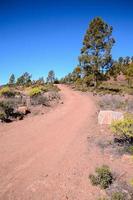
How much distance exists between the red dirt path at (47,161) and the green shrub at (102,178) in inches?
9.7

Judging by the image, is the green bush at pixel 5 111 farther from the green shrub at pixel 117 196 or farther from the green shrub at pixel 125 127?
the green shrub at pixel 117 196

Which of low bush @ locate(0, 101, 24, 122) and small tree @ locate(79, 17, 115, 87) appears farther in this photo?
small tree @ locate(79, 17, 115, 87)

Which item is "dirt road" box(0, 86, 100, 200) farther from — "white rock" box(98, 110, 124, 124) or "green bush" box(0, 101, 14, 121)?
"green bush" box(0, 101, 14, 121)

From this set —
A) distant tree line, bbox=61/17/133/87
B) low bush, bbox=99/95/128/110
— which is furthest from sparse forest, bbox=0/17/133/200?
distant tree line, bbox=61/17/133/87

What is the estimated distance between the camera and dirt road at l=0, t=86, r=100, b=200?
6731 millimetres

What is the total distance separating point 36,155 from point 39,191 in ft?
8.88

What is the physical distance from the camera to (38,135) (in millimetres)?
12133

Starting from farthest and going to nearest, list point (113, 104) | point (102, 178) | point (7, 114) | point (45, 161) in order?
point (113, 104), point (7, 114), point (45, 161), point (102, 178)

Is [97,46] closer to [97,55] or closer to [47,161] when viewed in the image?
[97,55]

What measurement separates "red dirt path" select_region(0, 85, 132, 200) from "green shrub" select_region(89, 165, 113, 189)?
0.81 ft

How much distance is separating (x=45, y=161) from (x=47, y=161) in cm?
8

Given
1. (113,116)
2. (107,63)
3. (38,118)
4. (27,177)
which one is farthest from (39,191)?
(107,63)

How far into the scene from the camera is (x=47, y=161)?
28.9ft

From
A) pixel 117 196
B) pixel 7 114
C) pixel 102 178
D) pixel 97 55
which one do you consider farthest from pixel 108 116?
pixel 97 55
